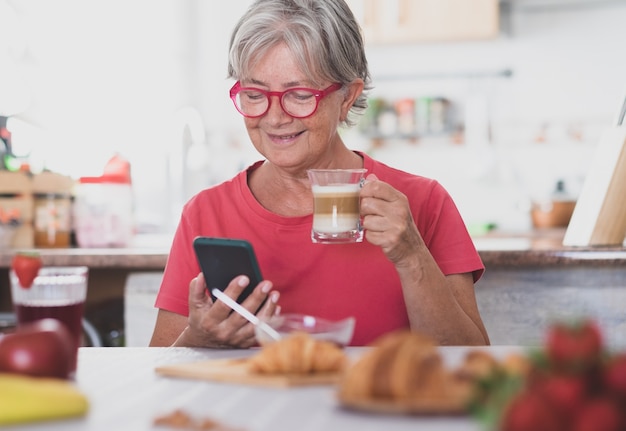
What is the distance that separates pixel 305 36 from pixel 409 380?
1153 mm

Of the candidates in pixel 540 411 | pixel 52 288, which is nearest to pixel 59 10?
pixel 52 288

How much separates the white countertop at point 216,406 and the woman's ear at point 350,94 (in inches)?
33.1

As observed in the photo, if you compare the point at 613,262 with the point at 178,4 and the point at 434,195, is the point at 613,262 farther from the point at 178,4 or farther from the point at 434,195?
the point at 178,4

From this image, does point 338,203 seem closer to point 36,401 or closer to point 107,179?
point 36,401

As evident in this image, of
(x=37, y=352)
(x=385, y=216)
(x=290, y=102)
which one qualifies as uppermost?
(x=290, y=102)

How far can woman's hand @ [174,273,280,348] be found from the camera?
1.67 metres

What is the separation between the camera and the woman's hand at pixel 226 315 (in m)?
1.67

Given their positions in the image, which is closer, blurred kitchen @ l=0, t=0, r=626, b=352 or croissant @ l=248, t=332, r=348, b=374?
croissant @ l=248, t=332, r=348, b=374

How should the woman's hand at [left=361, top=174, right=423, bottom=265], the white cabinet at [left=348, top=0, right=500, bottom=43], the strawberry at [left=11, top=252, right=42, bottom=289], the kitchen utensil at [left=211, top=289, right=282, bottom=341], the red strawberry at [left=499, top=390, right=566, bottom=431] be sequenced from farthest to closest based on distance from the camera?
1. the white cabinet at [left=348, top=0, right=500, bottom=43]
2. the woman's hand at [left=361, top=174, right=423, bottom=265]
3. the kitchen utensil at [left=211, top=289, right=282, bottom=341]
4. the strawberry at [left=11, top=252, right=42, bottom=289]
5. the red strawberry at [left=499, top=390, right=566, bottom=431]

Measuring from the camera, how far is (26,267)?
4.69 feet

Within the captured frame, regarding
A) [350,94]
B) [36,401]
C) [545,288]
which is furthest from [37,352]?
[545,288]

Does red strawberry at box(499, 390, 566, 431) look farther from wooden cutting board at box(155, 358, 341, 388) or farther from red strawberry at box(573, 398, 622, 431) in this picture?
wooden cutting board at box(155, 358, 341, 388)

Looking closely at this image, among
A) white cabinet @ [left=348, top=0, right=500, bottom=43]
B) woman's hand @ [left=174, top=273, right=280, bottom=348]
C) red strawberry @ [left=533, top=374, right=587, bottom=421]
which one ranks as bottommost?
woman's hand @ [left=174, top=273, right=280, bottom=348]

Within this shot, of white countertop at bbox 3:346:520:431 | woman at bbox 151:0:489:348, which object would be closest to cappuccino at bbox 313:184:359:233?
woman at bbox 151:0:489:348
